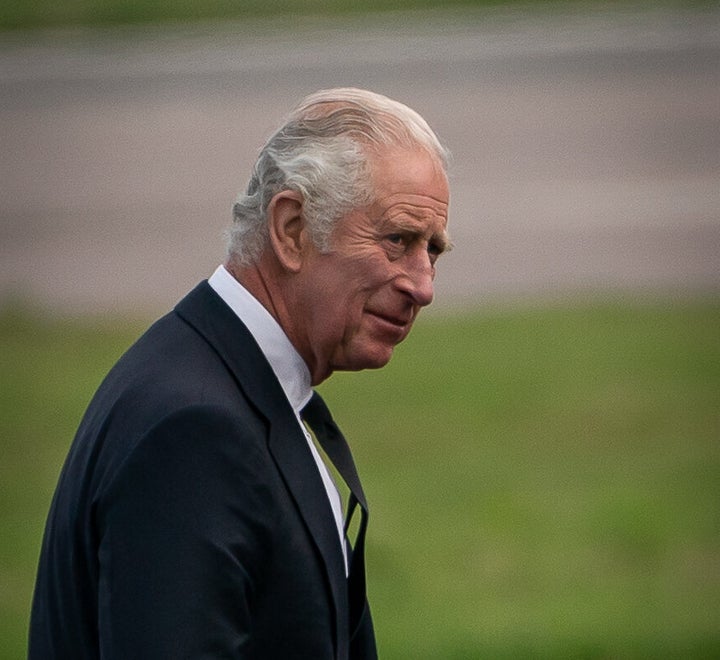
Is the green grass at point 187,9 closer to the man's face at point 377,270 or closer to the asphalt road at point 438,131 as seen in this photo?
the asphalt road at point 438,131

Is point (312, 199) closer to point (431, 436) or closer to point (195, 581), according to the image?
point (195, 581)

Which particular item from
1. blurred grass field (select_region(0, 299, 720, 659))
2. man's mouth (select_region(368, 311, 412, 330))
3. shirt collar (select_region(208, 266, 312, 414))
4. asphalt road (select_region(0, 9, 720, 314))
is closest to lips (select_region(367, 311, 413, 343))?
man's mouth (select_region(368, 311, 412, 330))

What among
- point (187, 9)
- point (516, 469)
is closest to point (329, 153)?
point (516, 469)

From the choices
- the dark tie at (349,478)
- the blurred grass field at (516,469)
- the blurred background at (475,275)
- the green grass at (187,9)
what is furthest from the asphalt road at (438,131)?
the dark tie at (349,478)

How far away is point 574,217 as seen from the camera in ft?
36.3

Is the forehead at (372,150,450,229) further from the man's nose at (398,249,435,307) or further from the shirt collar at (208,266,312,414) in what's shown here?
the shirt collar at (208,266,312,414)

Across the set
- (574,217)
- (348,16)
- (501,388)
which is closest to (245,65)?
(348,16)

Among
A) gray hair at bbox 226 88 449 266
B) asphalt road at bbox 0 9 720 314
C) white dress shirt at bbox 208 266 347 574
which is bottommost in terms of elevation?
white dress shirt at bbox 208 266 347 574

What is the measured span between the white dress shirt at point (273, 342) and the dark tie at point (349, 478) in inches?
2.3

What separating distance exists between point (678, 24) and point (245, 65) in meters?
3.62

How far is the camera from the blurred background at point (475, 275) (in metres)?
6.11

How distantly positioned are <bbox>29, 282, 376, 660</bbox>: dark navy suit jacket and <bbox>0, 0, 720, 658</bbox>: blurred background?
10.1ft

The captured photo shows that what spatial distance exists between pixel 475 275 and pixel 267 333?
25.1 feet

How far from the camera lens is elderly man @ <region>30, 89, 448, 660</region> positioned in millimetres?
2180
